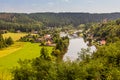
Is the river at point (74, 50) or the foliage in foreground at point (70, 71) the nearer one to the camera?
the foliage in foreground at point (70, 71)

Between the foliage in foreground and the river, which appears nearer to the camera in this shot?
the foliage in foreground

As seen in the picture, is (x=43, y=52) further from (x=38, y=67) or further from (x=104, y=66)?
(x=104, y=66)

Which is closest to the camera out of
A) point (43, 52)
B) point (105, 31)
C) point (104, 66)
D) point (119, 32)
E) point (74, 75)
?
point (74, 75)

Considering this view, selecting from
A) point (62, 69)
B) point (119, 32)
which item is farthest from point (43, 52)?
point (119, 32)

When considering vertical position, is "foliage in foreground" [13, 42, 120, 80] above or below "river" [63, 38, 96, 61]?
above

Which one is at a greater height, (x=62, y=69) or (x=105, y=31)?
(x=62, y=69)

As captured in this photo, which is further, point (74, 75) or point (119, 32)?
point (119, 32)

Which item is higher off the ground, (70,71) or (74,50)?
(70,71)

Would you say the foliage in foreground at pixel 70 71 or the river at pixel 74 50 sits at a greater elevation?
the foliage in foreground at pixel 70 71

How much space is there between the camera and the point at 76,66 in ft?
140

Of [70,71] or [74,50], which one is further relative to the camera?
[74,50]

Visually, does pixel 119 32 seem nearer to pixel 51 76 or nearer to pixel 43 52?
pixel 43 52

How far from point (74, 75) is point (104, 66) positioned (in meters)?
6.00

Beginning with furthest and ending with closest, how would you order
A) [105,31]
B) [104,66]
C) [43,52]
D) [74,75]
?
[105,31], [43,52], [104,66], [74,75]
